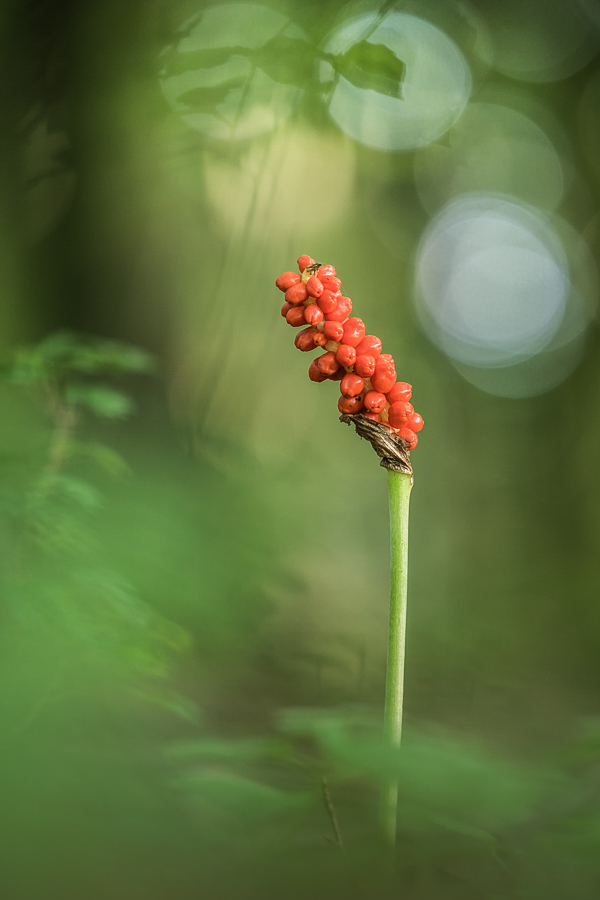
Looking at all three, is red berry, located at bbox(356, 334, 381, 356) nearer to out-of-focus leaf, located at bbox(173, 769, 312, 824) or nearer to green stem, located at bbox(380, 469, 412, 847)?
green stem, located at bbox(380, 469, 412, 847)

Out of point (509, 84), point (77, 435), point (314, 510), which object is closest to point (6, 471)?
point (77, 435)

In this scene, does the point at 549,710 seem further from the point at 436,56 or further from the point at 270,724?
the point at 436,56

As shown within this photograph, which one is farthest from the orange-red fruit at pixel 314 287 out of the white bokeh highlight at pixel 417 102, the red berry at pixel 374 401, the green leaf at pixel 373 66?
the white bokeh highlight at pixel 417 102

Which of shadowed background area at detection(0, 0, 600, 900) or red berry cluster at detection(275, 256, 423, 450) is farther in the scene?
red berry cluster at detection(275, 256, 423, 450)

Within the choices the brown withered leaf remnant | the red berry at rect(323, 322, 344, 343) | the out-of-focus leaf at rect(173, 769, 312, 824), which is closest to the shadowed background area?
the out-of-focus leaf at rect(173, 769, 312, 824)

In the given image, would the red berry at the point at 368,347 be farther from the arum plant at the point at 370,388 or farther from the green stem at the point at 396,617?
the green stem at the point at 396,617

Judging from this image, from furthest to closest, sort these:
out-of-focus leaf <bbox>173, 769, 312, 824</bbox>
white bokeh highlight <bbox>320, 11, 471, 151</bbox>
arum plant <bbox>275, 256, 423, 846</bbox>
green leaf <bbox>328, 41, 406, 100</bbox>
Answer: white bokeh highlight <bbox>320, 11, 471, 151</bbox> < green leaf <bbox>328, 41, 406, 100</bbox> < arum plant <bbox>275, 256, 423, 846</bbox> < out-of-focus leaf <bbox>173, 769, 312, 824</bbox>

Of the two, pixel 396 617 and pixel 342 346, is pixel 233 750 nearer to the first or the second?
pixel 396 617

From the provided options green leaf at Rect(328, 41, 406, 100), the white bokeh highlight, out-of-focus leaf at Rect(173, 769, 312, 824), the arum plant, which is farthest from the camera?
the white bokeh highlight
